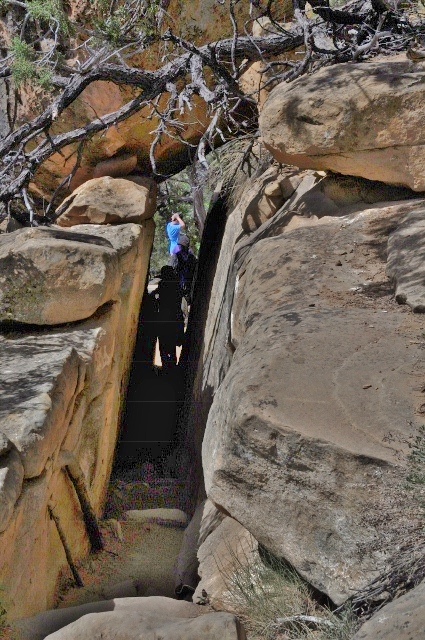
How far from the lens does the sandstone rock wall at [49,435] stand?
470 centimetres

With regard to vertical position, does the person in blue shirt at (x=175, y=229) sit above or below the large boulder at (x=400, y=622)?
above

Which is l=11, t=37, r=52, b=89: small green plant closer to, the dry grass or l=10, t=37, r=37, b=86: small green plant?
l=10, t=37, r=37, b=86: small green plant

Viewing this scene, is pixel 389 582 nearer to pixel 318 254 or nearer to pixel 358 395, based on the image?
pixel 358 395

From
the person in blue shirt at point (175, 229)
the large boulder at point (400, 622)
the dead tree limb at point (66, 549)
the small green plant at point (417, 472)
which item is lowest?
the dead tree limb at point (66, 549)

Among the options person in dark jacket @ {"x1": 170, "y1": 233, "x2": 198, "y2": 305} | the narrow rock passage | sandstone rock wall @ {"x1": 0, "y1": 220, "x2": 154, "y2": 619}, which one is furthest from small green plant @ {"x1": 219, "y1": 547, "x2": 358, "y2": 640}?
person in dark jacket @ {"x1": 170, "y1": 233, "x2": 198, "y2": 305}

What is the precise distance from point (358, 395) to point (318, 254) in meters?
1.93

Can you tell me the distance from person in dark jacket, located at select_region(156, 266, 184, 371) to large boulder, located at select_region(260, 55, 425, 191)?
7.54m

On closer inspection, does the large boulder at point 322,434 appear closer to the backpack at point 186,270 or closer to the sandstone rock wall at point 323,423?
the sandstone rock wall at point 323,423

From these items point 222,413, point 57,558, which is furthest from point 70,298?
point 222,413

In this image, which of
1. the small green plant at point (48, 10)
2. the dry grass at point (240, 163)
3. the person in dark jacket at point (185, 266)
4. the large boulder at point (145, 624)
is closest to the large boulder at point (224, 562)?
the large boulder at point (145, 624)

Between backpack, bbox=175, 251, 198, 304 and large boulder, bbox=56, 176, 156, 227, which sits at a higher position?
large boulder, bbox=56, 176, 156, 227

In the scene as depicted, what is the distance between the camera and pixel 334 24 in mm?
6977

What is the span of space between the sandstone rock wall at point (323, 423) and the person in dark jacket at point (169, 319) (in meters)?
8.53

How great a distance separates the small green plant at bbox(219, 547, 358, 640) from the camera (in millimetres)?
3253
